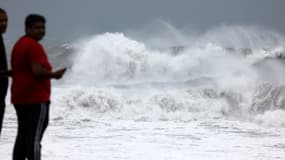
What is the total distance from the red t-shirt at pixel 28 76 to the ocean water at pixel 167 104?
223cm

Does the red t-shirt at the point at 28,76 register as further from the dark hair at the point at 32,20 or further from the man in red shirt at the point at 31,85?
the dark hair at the point at 32,20

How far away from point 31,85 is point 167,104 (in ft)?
30.5

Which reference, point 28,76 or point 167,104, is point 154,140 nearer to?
point 28,76

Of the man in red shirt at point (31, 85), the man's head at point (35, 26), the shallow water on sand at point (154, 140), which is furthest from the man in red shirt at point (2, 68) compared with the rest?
the shallow water on sand at point (154, 140)

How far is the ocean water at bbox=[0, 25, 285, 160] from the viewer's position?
20.0ft

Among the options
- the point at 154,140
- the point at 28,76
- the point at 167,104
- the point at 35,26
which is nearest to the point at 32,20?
the point at 35,26

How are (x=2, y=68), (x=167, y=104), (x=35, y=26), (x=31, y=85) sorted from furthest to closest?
(x=167, y=104), (x=2, y=68), (x=35, y=26), (x=31, y=85)

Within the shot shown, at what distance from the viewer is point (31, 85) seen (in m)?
3.09

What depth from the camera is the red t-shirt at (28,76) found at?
3061 millimetres

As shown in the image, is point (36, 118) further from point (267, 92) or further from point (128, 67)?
point (128, 67)

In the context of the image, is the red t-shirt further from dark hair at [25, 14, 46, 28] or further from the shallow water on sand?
the shallow water on sand

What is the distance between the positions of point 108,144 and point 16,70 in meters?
3.32

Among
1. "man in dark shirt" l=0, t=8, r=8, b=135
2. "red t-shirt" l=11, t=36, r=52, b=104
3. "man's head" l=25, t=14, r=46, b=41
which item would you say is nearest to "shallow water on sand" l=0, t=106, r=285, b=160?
"man in dark shirt" l=0, t=8, r=8, b=135

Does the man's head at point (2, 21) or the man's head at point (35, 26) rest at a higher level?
the man's head at point (2, 21)
